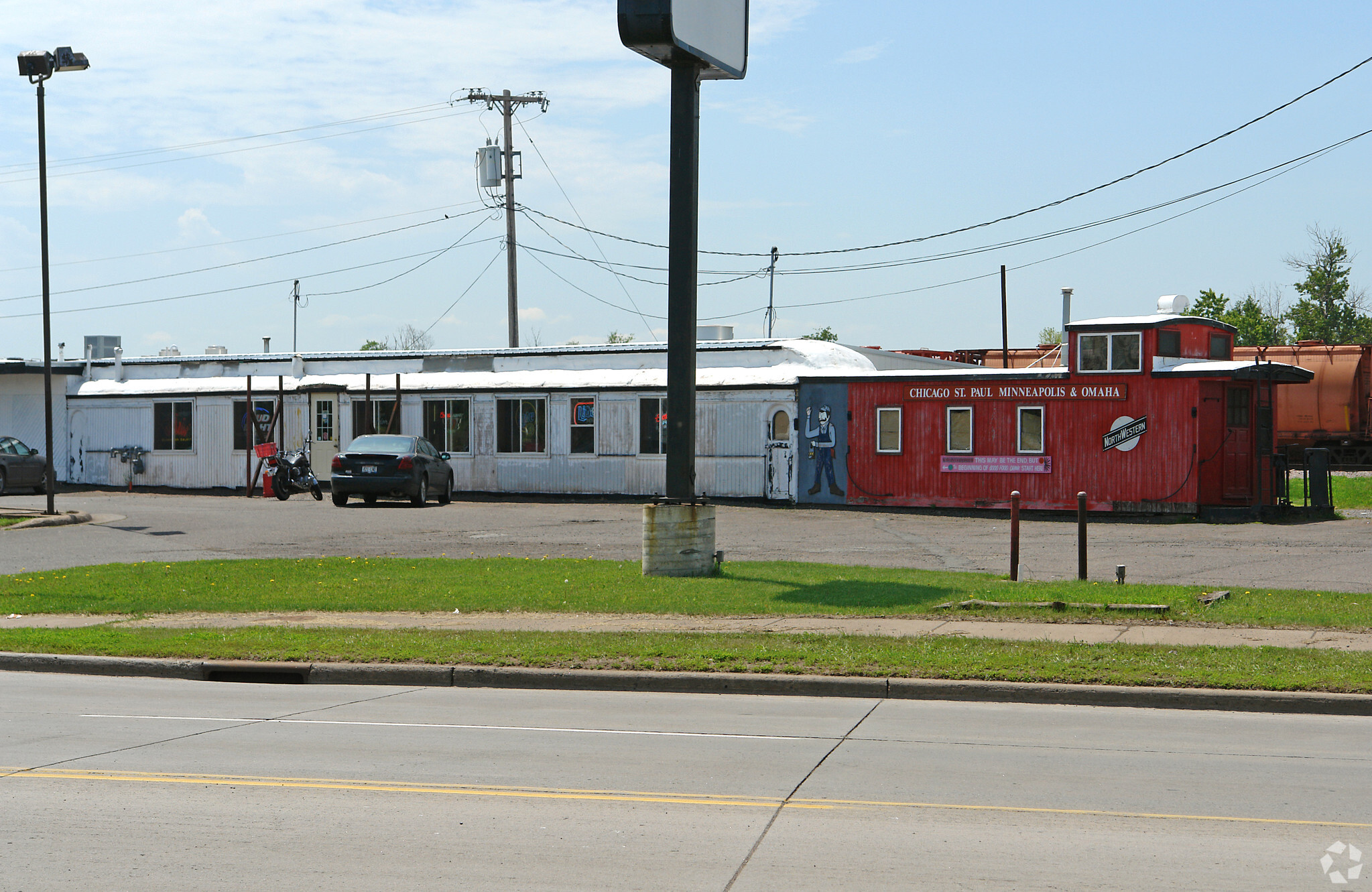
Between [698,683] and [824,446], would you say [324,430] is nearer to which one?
[824,446]

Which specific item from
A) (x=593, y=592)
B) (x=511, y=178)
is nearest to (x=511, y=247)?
(x=511, y=178)

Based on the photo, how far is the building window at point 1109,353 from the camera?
27.9 meters

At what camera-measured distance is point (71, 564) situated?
2000 cm

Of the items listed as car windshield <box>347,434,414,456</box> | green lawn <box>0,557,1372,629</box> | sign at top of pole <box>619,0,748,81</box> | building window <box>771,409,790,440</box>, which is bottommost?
green lawn <box>0,557,1372,629</box>

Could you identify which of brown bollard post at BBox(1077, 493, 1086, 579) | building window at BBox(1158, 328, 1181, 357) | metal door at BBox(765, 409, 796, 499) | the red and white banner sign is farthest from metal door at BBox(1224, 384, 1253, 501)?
brown bollard post at BBox(1077, 493, 1086, 579)

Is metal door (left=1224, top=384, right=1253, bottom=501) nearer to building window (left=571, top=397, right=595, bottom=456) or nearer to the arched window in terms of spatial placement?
the arched window

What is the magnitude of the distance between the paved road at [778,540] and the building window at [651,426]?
11.1 feet

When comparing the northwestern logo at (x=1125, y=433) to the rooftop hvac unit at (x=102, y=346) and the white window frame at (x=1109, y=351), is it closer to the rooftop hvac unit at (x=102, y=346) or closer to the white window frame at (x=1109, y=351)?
the white window frame at (x=1109, y=351)

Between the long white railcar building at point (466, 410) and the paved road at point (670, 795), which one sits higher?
the long white railcar building at point (466, 410)

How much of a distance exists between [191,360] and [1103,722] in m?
37.2

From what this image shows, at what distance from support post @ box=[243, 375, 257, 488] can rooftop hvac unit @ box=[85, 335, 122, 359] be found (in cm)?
868

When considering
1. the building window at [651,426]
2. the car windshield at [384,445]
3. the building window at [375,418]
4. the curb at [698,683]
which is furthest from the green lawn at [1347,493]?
the curb at [698,683]

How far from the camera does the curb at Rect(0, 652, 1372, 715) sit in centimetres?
1012

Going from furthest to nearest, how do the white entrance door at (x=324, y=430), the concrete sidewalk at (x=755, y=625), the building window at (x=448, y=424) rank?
1. the white entrance door at (x=324, y=430)
2. the building window at (x=448, y=424)
3. the concrete sidewalk at (x=755, y=625)
